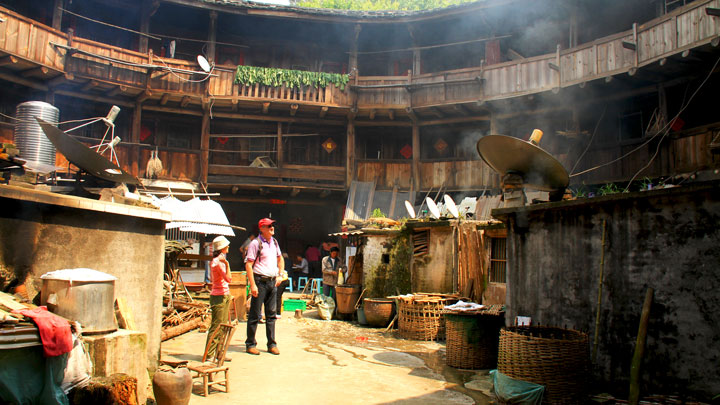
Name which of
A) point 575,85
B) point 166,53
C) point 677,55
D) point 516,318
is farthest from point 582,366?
point 166,53

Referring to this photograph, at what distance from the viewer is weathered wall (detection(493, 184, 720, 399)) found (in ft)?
16.4

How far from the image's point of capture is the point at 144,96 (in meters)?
17.5

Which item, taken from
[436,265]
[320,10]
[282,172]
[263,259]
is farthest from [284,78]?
[263,259]

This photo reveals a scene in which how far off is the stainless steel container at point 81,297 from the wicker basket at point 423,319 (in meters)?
6.65

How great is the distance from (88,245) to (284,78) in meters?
13.7

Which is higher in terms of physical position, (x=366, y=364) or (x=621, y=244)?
(x=621, y=244)

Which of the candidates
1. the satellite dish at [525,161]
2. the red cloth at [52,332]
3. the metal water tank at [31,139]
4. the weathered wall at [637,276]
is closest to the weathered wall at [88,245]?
the red cloth at [52,332]

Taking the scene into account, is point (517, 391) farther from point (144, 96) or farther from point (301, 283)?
point (144, 96)

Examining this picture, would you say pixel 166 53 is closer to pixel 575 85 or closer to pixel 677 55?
pixel 575 85

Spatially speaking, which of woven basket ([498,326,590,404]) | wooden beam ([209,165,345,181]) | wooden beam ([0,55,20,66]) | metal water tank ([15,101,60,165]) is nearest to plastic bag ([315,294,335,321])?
wooden beam ([209,165,345,181])

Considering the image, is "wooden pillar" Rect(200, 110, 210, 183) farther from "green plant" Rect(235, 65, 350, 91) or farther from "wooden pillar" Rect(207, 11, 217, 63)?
"wooden pillar" Rect(207, 11, 217, 63)

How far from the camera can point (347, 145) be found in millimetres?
19406

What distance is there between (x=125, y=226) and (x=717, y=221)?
6.46 m

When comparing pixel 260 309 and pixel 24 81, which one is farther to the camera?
pixel 24 81
